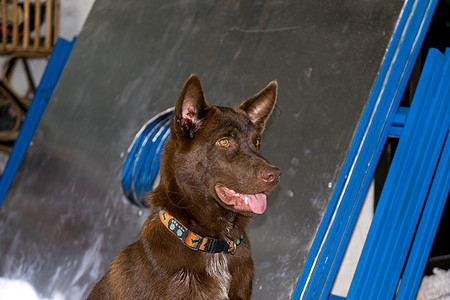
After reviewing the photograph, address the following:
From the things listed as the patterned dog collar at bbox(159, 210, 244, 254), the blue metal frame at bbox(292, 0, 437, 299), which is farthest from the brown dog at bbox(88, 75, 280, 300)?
the blue metal frame at bbox(292, 0, 437, 299)

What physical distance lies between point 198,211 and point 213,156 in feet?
0.59

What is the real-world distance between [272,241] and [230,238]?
375 mm

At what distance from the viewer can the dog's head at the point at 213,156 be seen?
62.5 inches

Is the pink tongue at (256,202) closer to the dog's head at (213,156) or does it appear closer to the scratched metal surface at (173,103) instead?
the dog's head at (213,156)

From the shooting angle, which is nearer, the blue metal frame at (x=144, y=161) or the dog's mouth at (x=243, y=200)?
the dog's mouth at (x=243, y=200)

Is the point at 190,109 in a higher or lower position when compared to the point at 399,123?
higher

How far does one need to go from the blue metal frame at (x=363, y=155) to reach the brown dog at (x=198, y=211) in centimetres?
31

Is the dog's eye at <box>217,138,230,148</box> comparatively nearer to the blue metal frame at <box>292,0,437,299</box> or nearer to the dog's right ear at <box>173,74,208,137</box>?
the dog's right ear at <box>173,74,208,137</box>

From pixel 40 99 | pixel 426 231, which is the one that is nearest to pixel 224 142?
pixel 426 231

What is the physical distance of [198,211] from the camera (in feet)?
5.48

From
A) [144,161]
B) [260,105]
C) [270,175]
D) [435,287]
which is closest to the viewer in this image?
[270,175]

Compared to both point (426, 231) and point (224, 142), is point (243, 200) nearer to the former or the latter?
point (224, 142)

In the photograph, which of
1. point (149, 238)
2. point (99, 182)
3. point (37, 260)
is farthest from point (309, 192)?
point (37, 260)

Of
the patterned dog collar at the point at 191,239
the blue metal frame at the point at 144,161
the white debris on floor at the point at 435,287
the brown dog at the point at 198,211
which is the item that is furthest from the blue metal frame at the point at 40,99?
the white debris on floor at the point at 435,287
